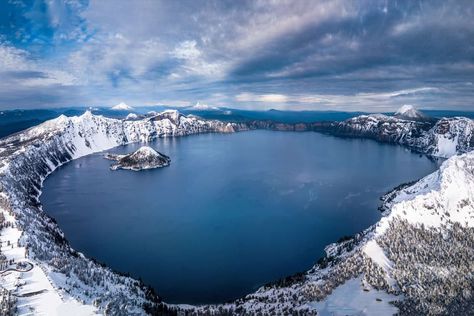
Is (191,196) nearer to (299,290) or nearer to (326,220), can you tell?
(326,220)

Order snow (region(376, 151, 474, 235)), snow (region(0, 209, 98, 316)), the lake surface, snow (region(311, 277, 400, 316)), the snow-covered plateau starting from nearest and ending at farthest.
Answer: snow (region(0, 209, 98, 316)) < the snow-covered plateau < snow (region(311, 277, 400, 316)) < the lake surface < snow (region(376, 151, 474, 235))

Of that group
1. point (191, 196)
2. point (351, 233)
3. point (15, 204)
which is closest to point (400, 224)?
point (351, 233)

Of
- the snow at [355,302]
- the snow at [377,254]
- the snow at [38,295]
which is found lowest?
the snow at [355,302]

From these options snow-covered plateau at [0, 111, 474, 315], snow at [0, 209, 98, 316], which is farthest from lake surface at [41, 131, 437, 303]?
snow at [0, 209, 98, 316]

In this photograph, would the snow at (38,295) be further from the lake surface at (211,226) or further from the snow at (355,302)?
the snow at (355,302)

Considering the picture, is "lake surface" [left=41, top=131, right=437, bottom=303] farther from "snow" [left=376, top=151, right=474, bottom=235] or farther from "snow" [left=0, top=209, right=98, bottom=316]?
"snow" [left=0, top=209, right=98, bottom=316]

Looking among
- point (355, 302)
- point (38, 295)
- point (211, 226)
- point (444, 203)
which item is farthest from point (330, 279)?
point (38, 295)

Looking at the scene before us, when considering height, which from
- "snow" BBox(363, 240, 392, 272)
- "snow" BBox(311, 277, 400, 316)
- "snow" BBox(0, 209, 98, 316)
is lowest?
"snow" BBox(311, 277, 400, 316)

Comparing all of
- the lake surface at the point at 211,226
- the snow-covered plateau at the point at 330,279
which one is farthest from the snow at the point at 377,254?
the lake surface at the point at 211,226
